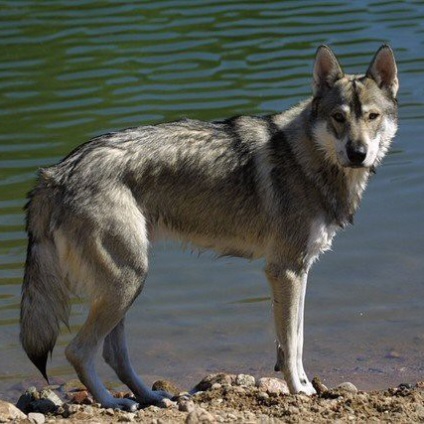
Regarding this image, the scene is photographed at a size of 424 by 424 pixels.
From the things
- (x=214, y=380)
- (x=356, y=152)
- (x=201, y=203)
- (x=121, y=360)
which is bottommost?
(x=214, y=380)

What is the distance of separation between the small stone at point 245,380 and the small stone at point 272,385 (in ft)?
0.17

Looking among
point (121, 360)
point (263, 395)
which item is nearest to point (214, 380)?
point (121, 360)

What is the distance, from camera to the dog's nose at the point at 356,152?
22.7 feet

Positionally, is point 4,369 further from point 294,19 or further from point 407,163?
point 294,19

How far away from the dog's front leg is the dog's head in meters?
0.78

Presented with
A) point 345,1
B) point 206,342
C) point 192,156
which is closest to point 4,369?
point 206,342

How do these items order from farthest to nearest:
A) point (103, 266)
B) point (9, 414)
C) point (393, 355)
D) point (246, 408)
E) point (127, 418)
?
point (393, 355)
point (103, 266)
point (246, 408)
point (9, 414)
point (127, 418)

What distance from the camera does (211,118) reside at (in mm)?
12539

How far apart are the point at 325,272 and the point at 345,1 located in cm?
901

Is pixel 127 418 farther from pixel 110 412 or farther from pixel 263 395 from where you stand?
pixel 263 395

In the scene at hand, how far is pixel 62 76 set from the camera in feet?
48.1

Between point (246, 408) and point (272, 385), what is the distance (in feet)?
2.93

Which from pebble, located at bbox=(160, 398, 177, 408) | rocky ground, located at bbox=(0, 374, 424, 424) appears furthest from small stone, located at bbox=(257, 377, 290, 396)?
pebble, located at bbox=(160, 398, 177, 408)

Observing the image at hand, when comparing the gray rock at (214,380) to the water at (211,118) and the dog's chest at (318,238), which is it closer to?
the water at (211,118)
